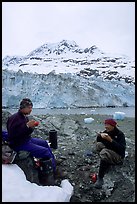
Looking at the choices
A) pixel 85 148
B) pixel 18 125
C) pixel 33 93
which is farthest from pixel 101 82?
pixel 18 125

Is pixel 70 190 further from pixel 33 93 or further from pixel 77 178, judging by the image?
pixel 33 93

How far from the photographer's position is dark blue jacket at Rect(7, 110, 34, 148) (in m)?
4.16

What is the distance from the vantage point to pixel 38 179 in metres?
4.33

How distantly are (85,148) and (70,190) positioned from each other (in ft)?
7.18

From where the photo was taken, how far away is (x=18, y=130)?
4.16 m

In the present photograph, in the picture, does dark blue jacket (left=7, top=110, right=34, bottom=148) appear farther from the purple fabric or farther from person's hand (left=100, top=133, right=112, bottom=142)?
person's hand (left=100, top=133, right=112, bottom=142)

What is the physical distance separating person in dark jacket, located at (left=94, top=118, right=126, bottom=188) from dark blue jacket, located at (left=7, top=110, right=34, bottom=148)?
50.0 inches

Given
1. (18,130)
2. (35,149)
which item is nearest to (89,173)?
(35,149)

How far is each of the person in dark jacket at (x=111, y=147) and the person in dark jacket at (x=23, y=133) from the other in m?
0.87

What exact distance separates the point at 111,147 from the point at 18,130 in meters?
1.60

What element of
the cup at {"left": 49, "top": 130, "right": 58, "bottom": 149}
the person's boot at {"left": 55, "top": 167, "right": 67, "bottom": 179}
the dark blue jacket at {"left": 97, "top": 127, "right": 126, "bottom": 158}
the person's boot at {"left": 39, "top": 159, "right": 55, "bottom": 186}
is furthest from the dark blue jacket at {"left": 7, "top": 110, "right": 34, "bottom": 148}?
the cup at {"left": 49, "top": 130, "right": 58, "bottom": 149}

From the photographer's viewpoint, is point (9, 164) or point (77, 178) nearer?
point (9, 164)

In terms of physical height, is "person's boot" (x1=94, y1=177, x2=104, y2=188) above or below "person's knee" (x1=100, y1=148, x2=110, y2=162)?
below

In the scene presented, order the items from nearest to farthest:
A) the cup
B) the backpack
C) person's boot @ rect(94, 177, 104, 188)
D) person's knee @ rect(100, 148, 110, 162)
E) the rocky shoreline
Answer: the backpack
the rocky shoreline
person's boot @ rect(94, 177, 104, 188)
person's knee @ rect(100, 148, 110, 162)
the cup
